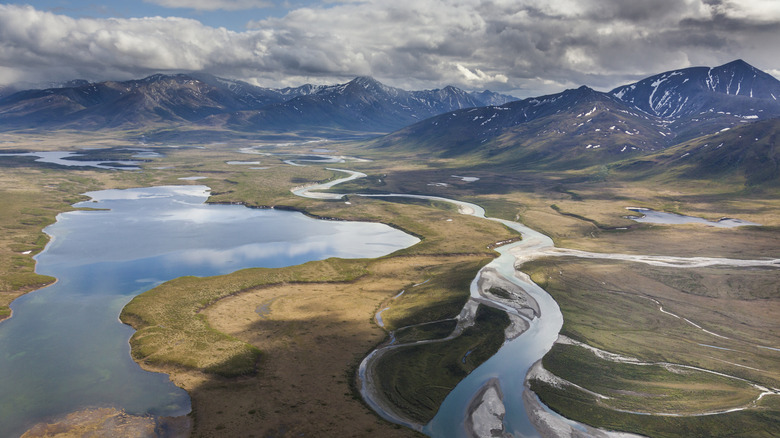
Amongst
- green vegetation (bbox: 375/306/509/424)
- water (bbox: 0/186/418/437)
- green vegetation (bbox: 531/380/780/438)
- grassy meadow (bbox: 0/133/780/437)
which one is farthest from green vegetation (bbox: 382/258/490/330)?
green vegetation (bbox: 531/380/780/438)

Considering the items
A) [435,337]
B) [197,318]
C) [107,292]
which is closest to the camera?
[435,337]

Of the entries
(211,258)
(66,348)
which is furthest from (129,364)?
(211,258)

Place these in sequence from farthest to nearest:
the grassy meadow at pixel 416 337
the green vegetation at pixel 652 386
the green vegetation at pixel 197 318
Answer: the green vegetation at pixel 197 318 < the green vegetation at pixel 652 386 < the grassy meadow at pixel 416 337

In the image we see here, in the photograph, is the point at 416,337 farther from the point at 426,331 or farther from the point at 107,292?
the point at 107,292

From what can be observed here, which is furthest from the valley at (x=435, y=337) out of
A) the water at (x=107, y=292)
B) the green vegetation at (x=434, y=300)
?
the water at (x=107, y=292)

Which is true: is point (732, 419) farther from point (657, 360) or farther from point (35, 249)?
point (35, 249)

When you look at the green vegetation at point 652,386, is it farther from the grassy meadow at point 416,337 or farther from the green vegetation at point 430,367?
the green vegetation at point 430,367

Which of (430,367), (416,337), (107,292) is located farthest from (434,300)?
(107,292)
